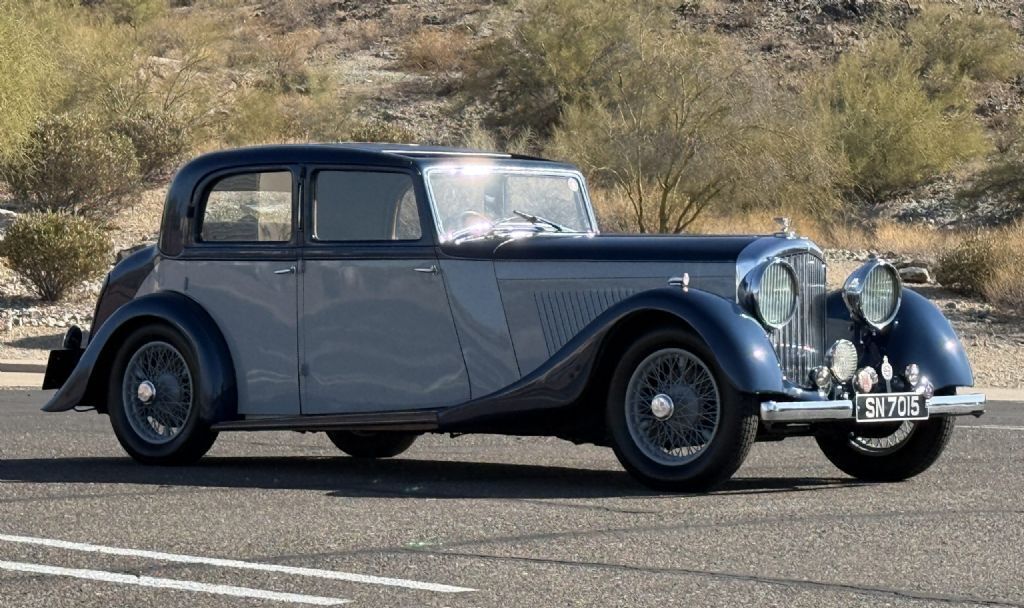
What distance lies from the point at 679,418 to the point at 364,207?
238cm

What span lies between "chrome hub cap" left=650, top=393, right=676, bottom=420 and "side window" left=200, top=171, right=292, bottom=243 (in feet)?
8.68

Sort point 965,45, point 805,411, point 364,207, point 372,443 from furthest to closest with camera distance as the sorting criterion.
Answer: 1. point 965,45
2. point 372,443
3. point 364,207
4. point 805,411

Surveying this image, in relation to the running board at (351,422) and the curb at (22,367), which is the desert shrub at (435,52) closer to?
the curb at (22,367)

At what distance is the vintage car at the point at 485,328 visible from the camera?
30.3 feet

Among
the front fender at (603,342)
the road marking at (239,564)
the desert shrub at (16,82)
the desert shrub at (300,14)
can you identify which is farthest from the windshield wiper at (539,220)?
the desert shrub at (300,14)

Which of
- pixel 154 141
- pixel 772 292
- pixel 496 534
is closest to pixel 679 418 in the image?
pixel 772 292

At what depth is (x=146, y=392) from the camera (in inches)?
428

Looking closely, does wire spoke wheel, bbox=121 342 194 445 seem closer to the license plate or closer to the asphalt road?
the asphalt road

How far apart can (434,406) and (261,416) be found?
4.08ft

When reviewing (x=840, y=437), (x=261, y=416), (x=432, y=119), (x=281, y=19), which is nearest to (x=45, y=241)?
(x=261, y=416)

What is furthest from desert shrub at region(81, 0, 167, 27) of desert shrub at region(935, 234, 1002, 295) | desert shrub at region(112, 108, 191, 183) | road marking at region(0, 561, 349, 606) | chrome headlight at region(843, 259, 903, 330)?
road marking at region(0, 561, 349, 606)

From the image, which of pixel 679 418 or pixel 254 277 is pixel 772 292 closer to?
pixel 679 418

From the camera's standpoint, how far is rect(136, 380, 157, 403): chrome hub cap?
10.9m

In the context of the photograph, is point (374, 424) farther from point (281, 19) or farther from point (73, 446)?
point (281, 19)
